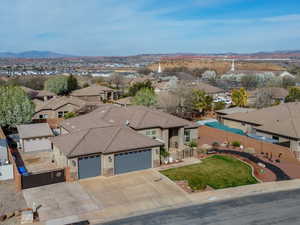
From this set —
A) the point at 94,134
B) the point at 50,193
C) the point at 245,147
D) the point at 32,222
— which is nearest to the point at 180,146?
the point at 245,147

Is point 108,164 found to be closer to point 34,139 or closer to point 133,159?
point 133,159

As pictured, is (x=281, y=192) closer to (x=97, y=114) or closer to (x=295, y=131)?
(x=295, y=131)

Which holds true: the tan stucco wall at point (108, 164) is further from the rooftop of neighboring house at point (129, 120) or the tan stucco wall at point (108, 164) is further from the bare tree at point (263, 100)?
the bare tree at point (263, 100)

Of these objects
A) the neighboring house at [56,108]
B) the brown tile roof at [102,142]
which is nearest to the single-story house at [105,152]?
the brown tile roof at [102,142]

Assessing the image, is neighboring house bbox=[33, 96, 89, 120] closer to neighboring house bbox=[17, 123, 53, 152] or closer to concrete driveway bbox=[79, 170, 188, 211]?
neighboring house bbox=[17, 123, 53, 152]

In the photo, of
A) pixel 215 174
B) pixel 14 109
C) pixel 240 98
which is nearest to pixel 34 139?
pixel 14 109

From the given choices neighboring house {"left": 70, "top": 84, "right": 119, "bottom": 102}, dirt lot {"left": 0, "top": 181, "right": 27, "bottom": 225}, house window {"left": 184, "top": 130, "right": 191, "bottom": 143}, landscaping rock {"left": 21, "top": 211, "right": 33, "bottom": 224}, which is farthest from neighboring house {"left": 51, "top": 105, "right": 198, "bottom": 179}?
neighboring house {"left": 70, "top": 84, "right": 119, "bottom": 102}
